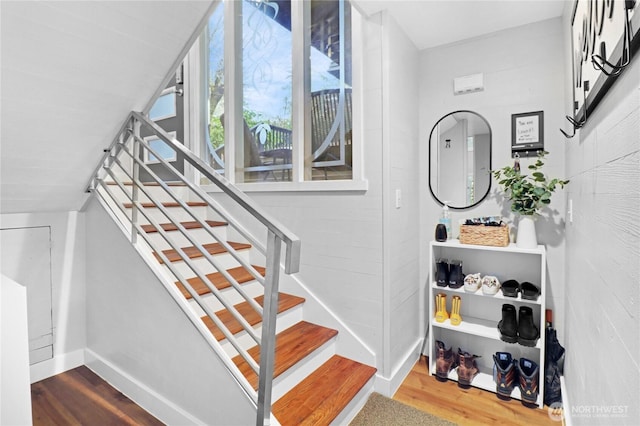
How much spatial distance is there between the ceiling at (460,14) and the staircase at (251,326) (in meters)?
1.55

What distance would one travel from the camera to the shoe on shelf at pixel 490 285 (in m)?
2.07

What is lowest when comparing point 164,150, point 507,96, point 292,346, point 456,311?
point 292,346

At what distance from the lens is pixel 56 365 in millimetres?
2279

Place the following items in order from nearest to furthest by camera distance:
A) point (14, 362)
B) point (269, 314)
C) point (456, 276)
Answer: point (14, 362)
point (269, 314)
point (456, 276)

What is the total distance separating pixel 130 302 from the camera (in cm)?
193

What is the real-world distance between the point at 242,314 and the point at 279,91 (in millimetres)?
1614

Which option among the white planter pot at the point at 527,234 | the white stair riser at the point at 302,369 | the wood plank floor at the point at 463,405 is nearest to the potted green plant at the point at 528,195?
the white planter pot at the point at 527,234

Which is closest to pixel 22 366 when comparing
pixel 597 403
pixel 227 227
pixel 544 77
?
pixel 597 403

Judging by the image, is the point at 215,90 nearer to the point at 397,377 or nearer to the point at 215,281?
the point at 215,281

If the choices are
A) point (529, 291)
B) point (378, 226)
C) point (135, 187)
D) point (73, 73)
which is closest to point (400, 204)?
point (378, 226)

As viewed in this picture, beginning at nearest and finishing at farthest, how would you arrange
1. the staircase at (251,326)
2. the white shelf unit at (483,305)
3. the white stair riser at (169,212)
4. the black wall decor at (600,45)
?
1. the black wall decor at (600,45)
2. the staircase at (251,326)
3. the white shelf unit at (483,305)
4. the white stair riser at (169,212)

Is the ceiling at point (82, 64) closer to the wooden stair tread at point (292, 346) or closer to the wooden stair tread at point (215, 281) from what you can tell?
the wooden stair tread at point (215, 281)

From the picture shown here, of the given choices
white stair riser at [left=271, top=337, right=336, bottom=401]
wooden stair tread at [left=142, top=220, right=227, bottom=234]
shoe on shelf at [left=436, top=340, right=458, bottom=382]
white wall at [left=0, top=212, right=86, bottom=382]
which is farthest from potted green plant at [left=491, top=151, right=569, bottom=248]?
white wall at [left=0, top=212, right=86, bottom=382]

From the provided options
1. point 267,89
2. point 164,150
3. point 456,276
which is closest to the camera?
point 456,276
